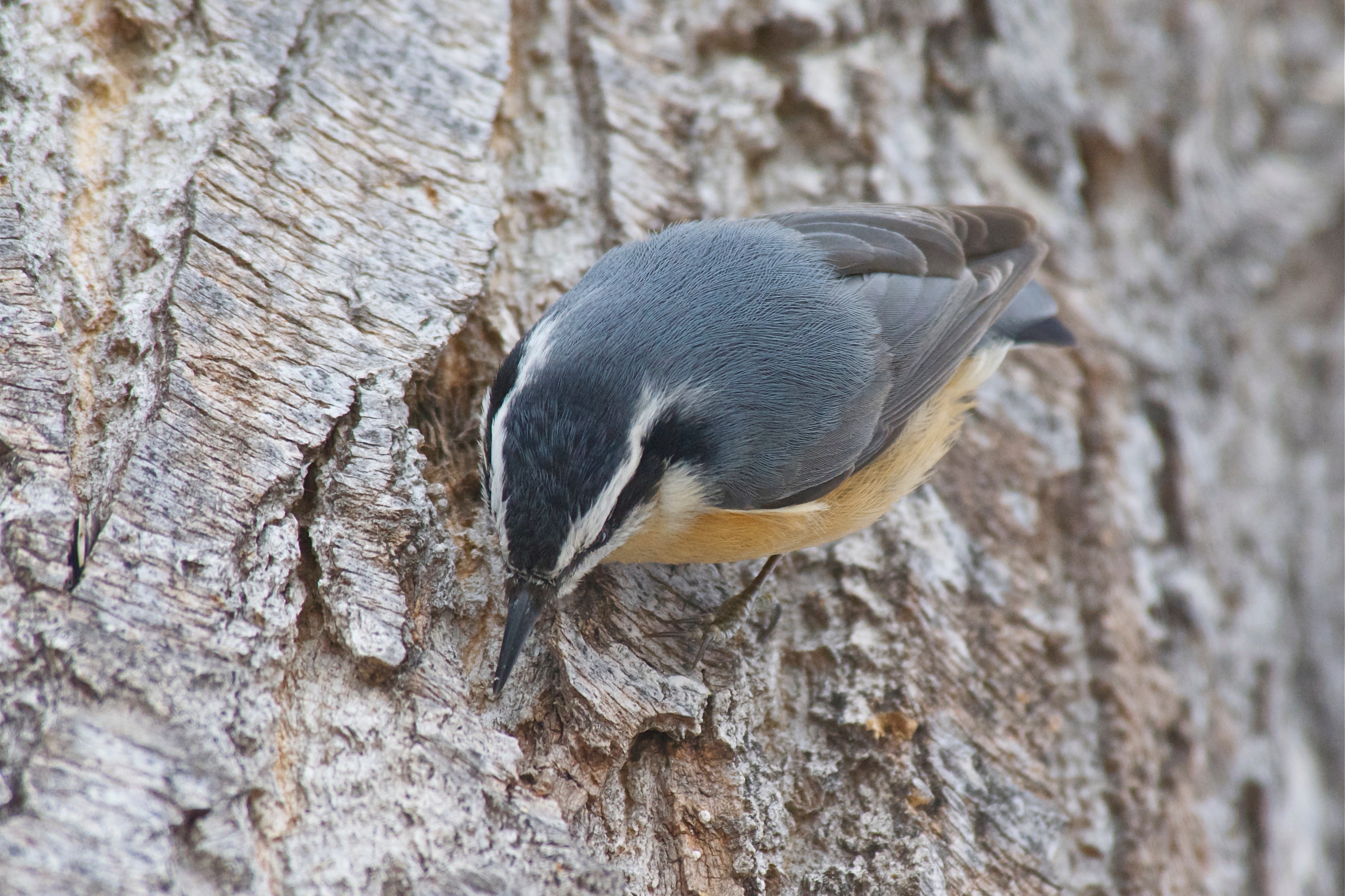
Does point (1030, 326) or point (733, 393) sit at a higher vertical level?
point (1030, 326)

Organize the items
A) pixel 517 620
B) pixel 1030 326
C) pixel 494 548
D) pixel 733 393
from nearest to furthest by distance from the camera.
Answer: pixel 517 620 → pixel 494 548 → pixel 733 393 → pixel 1030 326

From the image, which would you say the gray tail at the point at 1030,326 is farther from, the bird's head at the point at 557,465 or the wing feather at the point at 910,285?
the bird's head at the point at 557,465

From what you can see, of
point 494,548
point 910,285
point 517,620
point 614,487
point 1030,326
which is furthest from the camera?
point 1030,326

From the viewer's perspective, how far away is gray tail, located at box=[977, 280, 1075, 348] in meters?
2.86

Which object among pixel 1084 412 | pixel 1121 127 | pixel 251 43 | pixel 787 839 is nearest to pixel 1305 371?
pixel 1121 127

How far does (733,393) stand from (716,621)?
474 millimetres

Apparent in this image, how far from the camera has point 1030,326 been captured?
2.89m

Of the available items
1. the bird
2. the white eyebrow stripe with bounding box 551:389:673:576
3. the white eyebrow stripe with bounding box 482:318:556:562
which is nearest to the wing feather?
the bird

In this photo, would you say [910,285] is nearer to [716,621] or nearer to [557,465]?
[716,621]

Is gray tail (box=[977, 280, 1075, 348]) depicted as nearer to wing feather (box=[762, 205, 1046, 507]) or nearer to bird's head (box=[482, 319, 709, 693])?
wing feather (box=[762, 205, 1046, 507])

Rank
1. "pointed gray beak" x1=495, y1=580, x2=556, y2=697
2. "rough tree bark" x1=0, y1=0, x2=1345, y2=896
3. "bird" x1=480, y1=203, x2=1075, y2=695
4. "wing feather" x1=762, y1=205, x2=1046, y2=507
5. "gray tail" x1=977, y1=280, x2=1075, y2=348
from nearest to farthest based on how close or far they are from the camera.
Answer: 1. "rough tree bark" x1=0, y1=0, x2=1345, y2=896
2. "pointed gray beak" x1=495, y1=580, x2=556, y2=697
3. "bird" x1=480, y1=203, x2=1075, y2=695
4. "wing feather" x1=762, y1=205, x2=1046, y2=507
5. "gray tail" x1=977, y1=280, x2=1075, y2=348

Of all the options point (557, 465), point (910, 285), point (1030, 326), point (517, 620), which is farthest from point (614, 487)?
point (1030, 326)

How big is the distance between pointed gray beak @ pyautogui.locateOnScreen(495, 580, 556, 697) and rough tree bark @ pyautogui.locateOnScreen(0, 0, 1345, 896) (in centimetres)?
6

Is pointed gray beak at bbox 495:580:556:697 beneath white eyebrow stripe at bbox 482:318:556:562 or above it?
beneath
